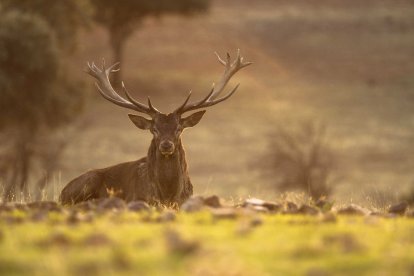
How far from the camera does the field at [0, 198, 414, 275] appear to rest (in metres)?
7.00

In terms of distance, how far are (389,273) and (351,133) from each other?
4790 cm

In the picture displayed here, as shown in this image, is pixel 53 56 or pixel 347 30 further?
pixel 347 30

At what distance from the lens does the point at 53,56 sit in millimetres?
43500

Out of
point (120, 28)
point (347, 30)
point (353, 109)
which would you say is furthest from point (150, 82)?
point (347, 30)

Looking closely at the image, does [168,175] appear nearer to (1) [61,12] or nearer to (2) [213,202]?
(2) [213,202]

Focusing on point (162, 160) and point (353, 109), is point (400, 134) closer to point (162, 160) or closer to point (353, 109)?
point (353, 109)

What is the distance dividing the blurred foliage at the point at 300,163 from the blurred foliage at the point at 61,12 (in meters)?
12.5

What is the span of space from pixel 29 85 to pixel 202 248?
35650mm

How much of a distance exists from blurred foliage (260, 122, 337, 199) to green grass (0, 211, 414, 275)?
27641 mm

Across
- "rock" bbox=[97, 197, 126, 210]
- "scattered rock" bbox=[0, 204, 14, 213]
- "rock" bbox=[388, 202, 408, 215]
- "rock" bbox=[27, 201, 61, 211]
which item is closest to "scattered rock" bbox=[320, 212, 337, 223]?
"rock" bbox=[388, 202, 408, 215]

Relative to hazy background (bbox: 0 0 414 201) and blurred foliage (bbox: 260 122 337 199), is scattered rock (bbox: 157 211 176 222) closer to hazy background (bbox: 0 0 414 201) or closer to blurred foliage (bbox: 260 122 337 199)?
hazy background (bbox: 0 0 414 201)

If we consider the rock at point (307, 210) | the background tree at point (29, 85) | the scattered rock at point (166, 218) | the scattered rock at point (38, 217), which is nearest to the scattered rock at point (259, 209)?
the rock at point (307, 210)

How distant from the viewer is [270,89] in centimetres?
6662

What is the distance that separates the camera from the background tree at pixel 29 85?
40.7 meters
